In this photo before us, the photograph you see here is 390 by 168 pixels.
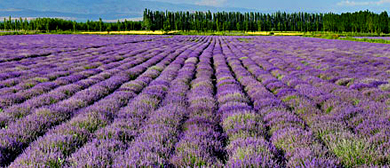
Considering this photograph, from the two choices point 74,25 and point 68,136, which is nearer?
point 68,136

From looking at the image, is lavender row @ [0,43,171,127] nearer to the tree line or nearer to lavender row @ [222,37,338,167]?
lavender row @ [222,37,338,167]

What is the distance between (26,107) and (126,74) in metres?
6.20

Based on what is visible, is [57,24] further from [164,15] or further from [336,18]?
[336,18]

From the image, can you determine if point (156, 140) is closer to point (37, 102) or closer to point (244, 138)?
point (244, 138)

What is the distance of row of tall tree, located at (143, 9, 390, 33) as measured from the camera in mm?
95188

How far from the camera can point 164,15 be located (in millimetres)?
153875

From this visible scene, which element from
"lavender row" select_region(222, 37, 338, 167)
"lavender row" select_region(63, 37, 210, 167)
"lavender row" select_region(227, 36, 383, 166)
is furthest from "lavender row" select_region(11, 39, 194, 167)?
"lavender row" select_region(227, 36, 383, 166)

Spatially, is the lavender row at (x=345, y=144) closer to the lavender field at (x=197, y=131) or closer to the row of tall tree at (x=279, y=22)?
the lavender field at (x=197, y=131)

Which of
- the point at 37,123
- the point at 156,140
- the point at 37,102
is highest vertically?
the point at 37,102

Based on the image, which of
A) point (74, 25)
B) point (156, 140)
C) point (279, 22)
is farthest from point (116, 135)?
point (279, 22)

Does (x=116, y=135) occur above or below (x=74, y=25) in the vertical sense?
below

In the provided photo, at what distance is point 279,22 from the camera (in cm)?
14988

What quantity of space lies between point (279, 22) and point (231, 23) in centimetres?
3023

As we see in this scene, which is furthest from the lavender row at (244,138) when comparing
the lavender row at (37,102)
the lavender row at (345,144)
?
the lavender row at (37,102)
